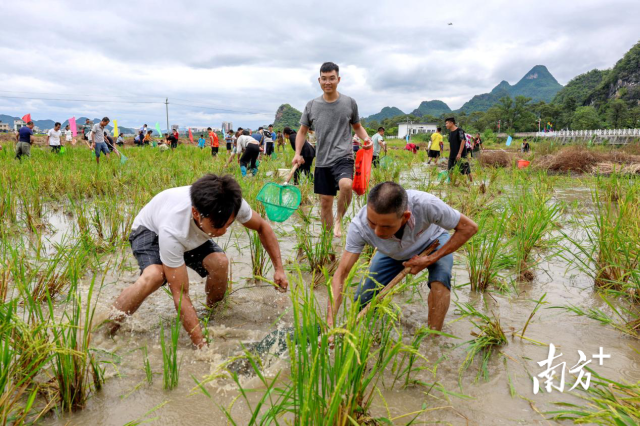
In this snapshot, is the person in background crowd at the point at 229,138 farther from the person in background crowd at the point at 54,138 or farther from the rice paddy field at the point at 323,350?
the rice paddy field at the point at 323,350

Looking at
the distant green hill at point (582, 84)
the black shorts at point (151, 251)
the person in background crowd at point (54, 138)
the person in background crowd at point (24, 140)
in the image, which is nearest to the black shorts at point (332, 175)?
the black shorts at point (151, 251)

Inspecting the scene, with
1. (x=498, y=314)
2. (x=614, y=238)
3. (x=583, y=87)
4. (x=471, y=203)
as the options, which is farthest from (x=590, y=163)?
(x=583, y=87)

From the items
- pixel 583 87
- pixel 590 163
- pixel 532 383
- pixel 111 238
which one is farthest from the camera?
pixel 583 87

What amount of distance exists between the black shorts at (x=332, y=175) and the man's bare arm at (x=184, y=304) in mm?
2099

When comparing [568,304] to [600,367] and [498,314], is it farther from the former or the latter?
[600,367]

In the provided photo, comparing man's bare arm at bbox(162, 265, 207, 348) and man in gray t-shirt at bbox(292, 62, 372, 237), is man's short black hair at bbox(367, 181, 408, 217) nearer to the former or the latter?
man's bare arm at bbox(162, 265, 207, 348)

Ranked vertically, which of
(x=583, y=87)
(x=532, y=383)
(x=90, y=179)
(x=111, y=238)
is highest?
(x=583, y=87)

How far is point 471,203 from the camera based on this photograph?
199 inches

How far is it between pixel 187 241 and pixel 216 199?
0.42 m

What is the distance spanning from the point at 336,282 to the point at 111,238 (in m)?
2.47

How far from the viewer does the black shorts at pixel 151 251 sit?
7.52 ft

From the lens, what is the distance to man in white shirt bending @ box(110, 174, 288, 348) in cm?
197

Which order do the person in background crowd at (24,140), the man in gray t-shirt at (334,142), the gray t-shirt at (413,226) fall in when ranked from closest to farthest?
the gray t-shirt at (413,226)
the man in gray t-shirt at (334,142)
the person in background crowd at (24,140)

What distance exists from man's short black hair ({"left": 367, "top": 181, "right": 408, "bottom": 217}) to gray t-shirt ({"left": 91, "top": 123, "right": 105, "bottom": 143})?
8.90 m
